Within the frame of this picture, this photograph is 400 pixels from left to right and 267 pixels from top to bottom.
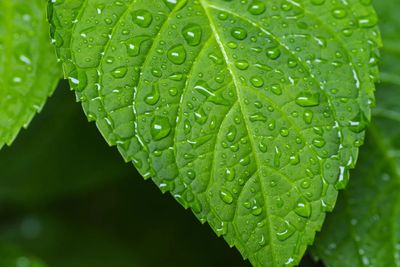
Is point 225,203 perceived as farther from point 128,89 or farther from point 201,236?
point 201,236

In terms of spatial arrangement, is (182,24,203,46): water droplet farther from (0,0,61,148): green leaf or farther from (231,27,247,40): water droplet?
(0,0,61,148): green leaf

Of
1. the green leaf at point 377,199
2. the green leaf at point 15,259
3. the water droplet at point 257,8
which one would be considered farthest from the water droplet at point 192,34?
the green leaf at point 15,259

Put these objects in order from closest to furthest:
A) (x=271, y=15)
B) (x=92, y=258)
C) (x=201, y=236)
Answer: (x=271, y=15), (x=201, y=236), (x=92, y=258)

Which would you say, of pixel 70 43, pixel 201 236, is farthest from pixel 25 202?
pixel 70 43

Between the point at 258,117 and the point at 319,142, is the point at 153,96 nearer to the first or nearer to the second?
the point at 258,117

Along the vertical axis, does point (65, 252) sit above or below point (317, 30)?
below

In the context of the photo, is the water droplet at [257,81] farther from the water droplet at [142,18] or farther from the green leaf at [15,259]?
the green leaf at [15,259]

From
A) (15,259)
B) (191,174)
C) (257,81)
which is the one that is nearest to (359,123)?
(257,81)
